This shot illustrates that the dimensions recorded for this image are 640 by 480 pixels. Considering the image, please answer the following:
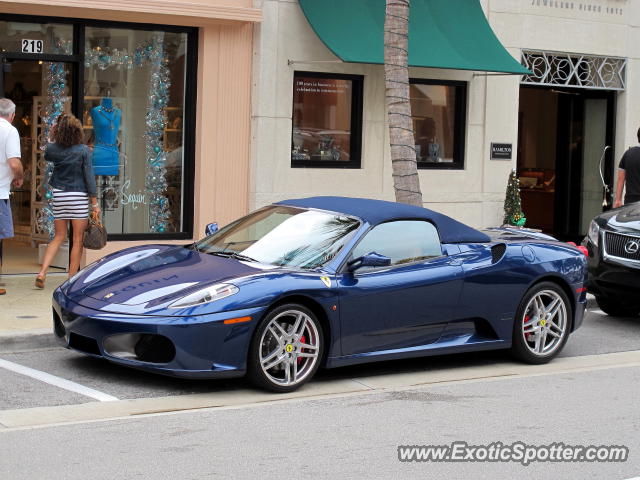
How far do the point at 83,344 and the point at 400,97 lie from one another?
626cm

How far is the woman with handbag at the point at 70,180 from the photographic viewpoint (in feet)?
39.0

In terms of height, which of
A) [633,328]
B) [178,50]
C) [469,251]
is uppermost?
[178,50]

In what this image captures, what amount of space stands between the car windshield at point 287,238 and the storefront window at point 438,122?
7.27 meters

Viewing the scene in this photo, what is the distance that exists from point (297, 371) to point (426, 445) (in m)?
1.61

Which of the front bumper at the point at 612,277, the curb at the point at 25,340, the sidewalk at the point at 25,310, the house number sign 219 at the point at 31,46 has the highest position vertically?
the house number sign 219 at the point at 31,46

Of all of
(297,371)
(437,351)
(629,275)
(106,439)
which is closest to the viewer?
(106,439)

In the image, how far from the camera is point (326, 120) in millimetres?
15508

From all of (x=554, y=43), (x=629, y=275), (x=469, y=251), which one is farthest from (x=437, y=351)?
(x=554, y=43)

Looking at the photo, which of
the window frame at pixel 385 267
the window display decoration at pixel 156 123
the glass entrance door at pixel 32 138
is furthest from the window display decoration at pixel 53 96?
the window frame at pixel 385 267

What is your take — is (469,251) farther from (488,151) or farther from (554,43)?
(554,43)

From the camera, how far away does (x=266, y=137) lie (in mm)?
14805

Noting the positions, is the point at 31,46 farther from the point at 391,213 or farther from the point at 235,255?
the point at 391,213

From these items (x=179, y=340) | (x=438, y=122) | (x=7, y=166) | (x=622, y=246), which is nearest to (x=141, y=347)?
(x=179, y=340)

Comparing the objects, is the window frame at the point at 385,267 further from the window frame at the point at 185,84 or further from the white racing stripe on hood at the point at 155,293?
the window frame at the point at 185,84
